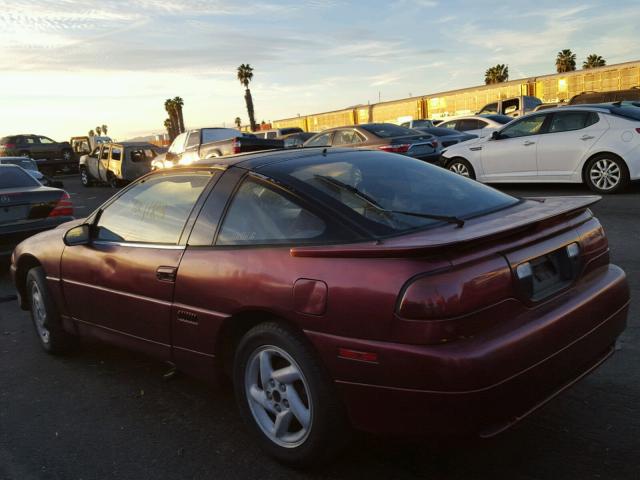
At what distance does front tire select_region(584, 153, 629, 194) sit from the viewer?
998cm

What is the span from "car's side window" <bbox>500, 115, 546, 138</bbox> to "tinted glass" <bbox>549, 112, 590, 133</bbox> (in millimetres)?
224

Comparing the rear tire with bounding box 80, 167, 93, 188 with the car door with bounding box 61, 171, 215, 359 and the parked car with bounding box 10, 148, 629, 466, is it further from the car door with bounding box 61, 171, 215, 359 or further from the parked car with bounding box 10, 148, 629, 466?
the parked car with bounding box 10, 148, 629, 466

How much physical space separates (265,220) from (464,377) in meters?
1.26

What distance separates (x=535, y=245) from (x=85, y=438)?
2550 mm

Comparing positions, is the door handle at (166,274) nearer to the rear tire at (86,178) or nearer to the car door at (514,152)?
the car door at (514,152)

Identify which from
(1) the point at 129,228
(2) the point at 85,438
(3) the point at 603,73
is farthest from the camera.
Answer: (3) the point at 603,73

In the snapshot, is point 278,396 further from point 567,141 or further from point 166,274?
point 567,141

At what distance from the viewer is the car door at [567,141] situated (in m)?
10.2

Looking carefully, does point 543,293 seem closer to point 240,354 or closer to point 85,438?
point 240,354

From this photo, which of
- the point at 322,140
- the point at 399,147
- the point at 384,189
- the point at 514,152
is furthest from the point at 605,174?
the point at 384,189

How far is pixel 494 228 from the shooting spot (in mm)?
2645

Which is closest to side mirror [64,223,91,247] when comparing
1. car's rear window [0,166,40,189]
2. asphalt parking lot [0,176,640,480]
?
asphalt parking lot [0,176,640,480]

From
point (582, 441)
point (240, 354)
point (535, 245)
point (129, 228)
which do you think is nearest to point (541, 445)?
point (582, 441)

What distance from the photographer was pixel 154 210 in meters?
3.76
